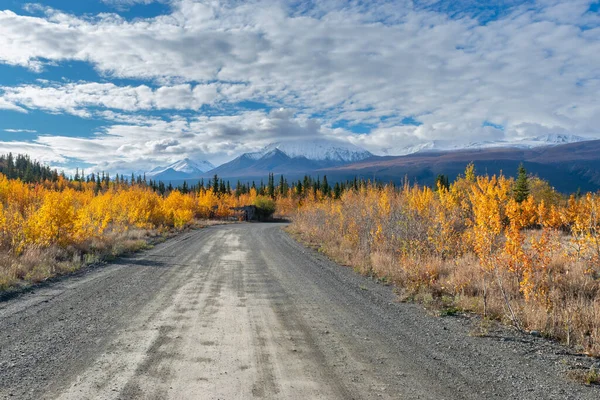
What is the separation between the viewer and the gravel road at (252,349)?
427 cm

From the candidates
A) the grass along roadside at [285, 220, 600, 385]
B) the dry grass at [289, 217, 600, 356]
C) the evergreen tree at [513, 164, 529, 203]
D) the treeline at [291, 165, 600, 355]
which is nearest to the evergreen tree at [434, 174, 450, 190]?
the treeline at [291, 165, 600, 355]

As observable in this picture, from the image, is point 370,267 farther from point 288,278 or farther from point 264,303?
point 264,303

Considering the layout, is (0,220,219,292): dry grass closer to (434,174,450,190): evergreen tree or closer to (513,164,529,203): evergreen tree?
(434,174,450,190): evergreen tree

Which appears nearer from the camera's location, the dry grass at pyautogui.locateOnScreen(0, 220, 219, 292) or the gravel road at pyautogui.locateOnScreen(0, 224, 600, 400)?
the gravel road at pyautogui.locateOnScreen(0, 224, 600, 400)

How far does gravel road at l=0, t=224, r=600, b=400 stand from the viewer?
14.0 feet

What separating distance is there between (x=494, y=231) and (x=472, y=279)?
2373mm

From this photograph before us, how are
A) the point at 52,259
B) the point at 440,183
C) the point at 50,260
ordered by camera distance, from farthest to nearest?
the point at 440,183, the point at 52,259, the point at 50,260

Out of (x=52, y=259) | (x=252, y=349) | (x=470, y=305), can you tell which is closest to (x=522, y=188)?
(x=470, y=305)

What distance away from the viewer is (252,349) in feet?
17.9

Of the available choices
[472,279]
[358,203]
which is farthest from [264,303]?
[358,203]

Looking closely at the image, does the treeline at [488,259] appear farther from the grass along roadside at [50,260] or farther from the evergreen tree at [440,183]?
the grass along roadside at [50,260]

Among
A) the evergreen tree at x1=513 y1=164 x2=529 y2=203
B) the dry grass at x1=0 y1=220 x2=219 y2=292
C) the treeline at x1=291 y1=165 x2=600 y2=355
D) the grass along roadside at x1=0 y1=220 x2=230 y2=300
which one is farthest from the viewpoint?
the evergreen tree at x1=513 y1=164 x2=529 y2=203

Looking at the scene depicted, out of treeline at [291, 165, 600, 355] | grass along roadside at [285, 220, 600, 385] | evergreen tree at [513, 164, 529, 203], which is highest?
evergreen tree at [513, 164, 529, 203]

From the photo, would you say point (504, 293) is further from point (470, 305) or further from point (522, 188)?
point (522, 188)
